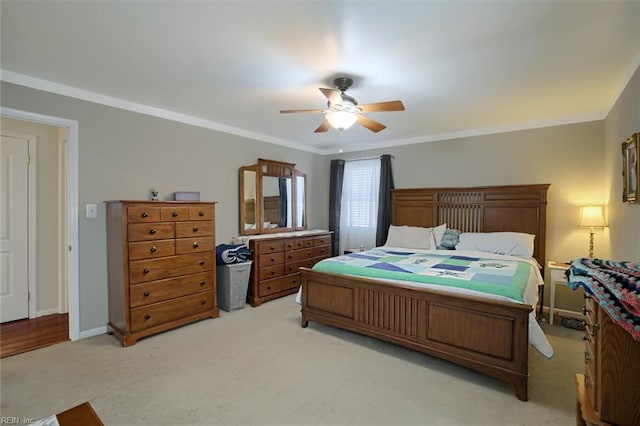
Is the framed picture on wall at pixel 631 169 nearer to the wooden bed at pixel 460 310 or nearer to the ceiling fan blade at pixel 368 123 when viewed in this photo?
the wooden bed at pixel 460 310

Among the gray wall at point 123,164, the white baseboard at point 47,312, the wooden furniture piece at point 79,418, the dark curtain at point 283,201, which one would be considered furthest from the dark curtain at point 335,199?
the wooden furniture piece at point 79,418

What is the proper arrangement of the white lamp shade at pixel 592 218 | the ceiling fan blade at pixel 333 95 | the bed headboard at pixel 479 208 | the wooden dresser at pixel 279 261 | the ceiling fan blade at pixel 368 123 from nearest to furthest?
the ceiling fan blade at pixel 333 95 < the ceiling fan blade at pixel 368 123 < the white lamp shade at pixel 592 218 < the bed headboard at pixel 479 208 < the wooden dresser at pixel 279 261

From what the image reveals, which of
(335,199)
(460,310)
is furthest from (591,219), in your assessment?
(335,199)

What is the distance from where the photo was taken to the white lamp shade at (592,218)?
10.9 ft

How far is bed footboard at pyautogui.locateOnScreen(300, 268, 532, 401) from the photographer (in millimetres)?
2146

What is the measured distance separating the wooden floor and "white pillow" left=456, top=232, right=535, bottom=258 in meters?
4.66

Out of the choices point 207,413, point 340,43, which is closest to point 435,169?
point 340,43

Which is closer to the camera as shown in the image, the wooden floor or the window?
the wooden floor

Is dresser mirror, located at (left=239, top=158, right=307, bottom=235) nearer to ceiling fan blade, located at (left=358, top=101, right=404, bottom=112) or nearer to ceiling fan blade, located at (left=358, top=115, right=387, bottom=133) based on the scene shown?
ceiling fan blade, located at (left=358, top=115, right=387, bottom=133)

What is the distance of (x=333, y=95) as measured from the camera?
7.90 feet

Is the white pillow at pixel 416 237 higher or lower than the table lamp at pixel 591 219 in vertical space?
lower

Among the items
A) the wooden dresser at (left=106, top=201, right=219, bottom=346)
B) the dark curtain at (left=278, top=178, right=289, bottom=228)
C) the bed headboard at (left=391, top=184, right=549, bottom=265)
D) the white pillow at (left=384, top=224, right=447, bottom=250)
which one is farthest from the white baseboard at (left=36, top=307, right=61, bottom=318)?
the bed headboard at (left=391, top=184, right=549, bottom=265)

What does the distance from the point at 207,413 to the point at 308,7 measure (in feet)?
8.33

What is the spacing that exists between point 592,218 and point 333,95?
3202 mm
